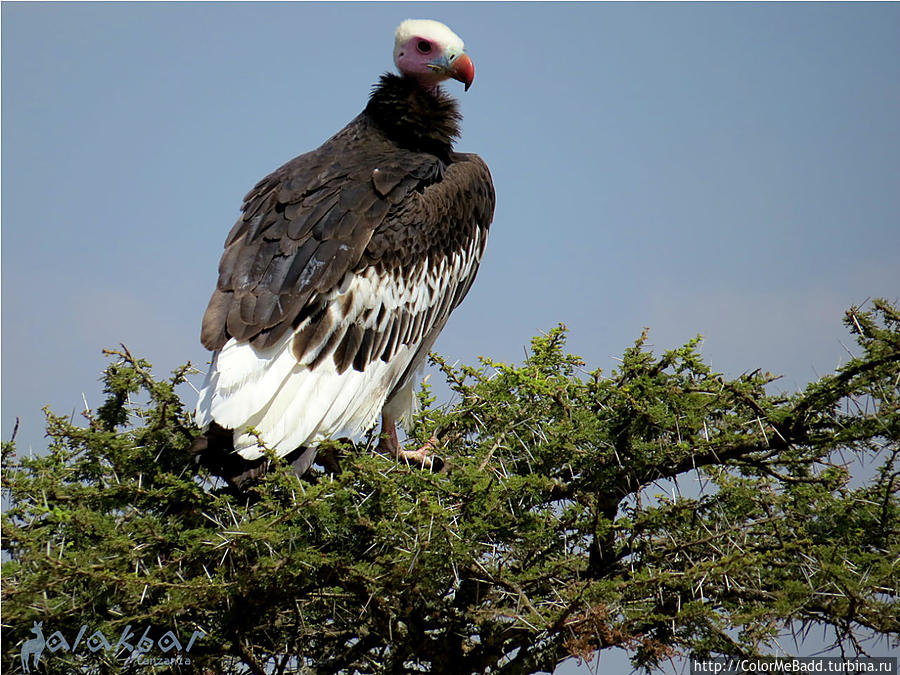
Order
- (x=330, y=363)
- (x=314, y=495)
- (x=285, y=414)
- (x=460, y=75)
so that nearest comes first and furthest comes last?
(x=314, y=495) → (x=285, y=414) → (x=330, y=363) → (x=460, y=75)

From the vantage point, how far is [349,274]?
5.17 m

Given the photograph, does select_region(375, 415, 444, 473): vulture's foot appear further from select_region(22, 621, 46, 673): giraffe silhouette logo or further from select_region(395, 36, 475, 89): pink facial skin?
select_region(395, 36, 475, 89): pink facial skin

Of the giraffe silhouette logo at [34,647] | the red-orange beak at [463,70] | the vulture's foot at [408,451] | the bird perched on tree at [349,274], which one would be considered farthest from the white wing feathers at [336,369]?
the red-orange beak at [463,70]

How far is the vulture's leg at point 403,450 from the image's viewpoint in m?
4.71

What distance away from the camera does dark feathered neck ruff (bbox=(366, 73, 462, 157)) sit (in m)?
→ 6.36

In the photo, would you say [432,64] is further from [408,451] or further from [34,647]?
[34,647]

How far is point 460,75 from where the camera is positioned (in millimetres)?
6609

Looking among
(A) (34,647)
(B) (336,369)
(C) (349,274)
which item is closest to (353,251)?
(C) (349,274)

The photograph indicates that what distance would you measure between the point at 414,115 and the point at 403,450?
2.31 m

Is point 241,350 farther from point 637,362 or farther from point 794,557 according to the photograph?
point 794,557

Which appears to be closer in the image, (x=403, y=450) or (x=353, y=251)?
(x=353, y=251)

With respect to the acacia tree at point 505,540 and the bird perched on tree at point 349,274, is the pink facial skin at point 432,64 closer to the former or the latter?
the bird perched on tree at point 349,274

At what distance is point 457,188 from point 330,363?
157cm

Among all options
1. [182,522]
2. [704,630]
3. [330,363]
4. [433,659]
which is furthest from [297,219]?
[704,630]
